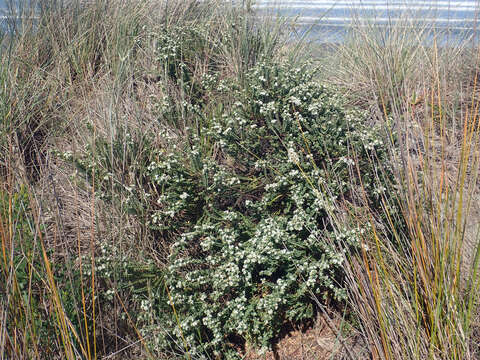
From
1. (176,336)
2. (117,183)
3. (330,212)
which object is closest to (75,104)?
(117,183)

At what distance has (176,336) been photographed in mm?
2752

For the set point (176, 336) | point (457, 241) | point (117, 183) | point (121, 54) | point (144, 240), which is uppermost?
point (121, 54)

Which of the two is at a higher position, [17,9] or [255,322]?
[17,9]

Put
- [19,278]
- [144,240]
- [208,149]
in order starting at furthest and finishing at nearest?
1. [208,149]
2. [144,240]
3. [19,278]

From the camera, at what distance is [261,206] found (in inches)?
117

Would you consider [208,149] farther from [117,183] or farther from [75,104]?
[75,104]

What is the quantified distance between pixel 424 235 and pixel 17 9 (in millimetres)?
4440

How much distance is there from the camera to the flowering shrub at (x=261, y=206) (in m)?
2.70

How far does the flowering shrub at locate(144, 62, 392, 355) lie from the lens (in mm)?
2703

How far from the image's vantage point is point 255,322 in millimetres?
2684

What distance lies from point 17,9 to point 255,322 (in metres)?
4.00

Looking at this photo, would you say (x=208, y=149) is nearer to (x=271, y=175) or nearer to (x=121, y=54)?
(x=271, y=175)

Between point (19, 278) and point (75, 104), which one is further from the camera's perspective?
point (75, 104)

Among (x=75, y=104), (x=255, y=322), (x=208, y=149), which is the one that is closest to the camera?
(x=255, y=322)
